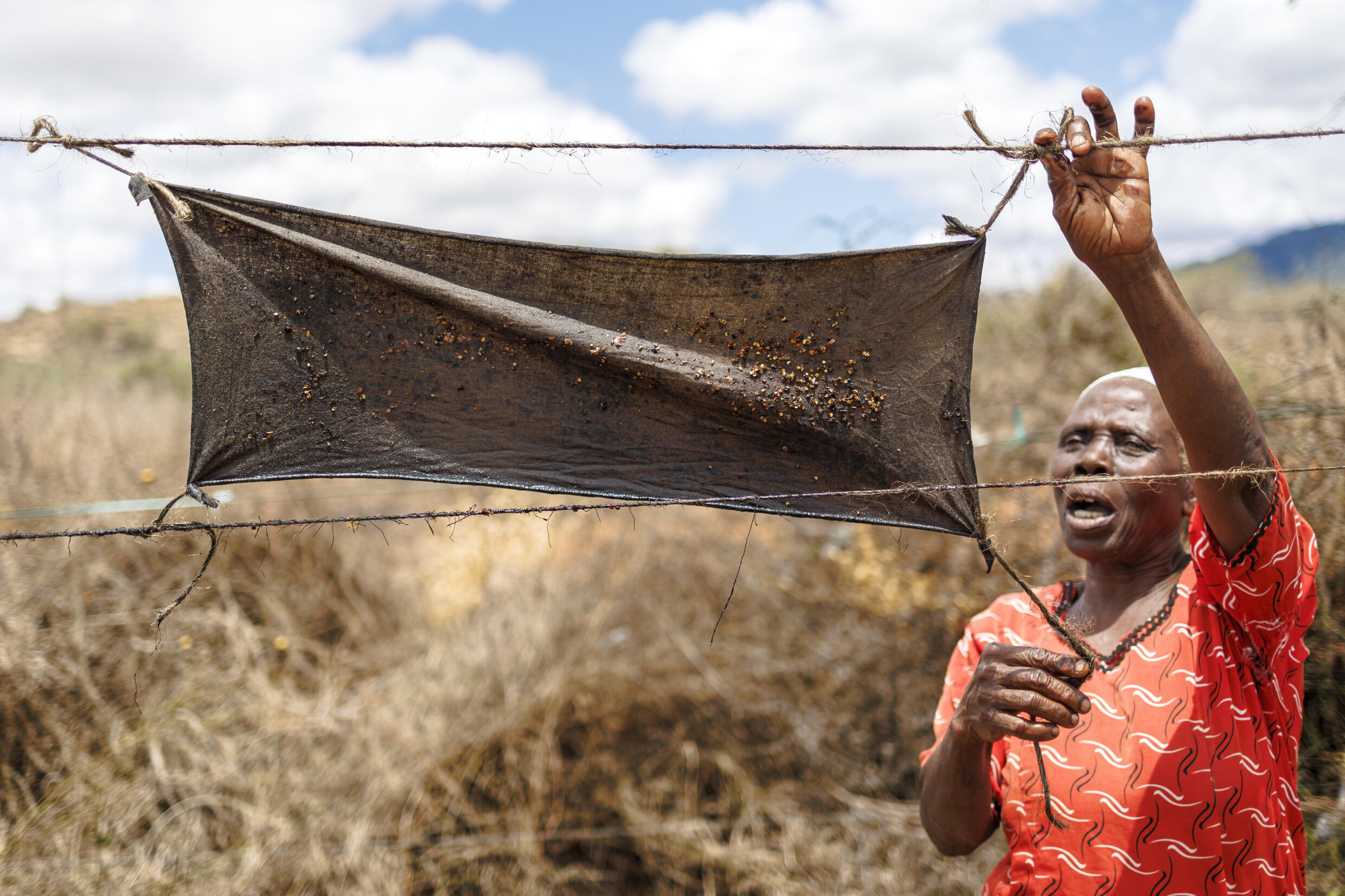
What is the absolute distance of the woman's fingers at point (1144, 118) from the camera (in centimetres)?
134

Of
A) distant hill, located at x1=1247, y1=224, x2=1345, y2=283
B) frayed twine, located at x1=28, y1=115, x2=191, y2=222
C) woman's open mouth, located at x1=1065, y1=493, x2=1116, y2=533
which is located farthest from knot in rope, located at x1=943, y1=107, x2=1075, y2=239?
distant hill, located at x1=1247, y1=224, x2=1345, y2=283

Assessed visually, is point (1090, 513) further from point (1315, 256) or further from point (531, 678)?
point (531, 678)

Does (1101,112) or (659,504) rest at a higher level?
(1101,112)

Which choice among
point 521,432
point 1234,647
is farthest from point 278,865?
point 1234,647

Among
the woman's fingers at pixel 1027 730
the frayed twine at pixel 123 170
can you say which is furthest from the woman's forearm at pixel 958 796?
the frayed twine at pixel 123 170

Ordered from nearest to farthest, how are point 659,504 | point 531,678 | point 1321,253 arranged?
point 659,504, point 1321,253, point 531,678

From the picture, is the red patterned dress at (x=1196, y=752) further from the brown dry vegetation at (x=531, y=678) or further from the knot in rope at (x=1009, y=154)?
the brown dry vegetation at (x=531, y=678)

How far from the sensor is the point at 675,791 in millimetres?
5078

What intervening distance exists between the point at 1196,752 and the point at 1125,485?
0.53 m

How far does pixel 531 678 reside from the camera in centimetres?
528

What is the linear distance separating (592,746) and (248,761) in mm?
1969

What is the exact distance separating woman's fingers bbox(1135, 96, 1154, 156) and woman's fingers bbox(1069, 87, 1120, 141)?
0.12ft

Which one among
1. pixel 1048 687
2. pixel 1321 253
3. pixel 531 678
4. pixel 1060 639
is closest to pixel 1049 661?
pixel 1048 687

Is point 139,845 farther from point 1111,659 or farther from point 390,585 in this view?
point 1111,659
